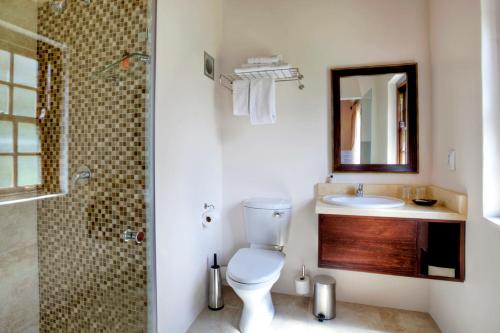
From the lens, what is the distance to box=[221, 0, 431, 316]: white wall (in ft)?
7.02

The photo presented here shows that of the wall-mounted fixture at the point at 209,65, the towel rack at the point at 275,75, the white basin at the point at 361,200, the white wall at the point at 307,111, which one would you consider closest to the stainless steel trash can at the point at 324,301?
the white wall at the point at 307,111

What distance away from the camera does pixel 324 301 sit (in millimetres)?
2051

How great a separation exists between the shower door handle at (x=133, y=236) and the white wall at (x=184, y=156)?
28 cm

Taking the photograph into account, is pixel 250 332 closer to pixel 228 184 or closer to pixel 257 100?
pixel 228 184

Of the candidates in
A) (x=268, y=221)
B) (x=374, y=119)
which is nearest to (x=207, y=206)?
(x=268, y=221)

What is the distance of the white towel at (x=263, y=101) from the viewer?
2.14 m

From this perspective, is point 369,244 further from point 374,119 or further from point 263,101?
point 263,101

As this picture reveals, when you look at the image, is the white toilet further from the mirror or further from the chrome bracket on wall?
the chrome bracket on wall

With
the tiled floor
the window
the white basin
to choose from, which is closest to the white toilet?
the tiled floor

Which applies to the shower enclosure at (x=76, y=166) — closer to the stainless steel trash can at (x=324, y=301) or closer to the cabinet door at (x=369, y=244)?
the cabinet door at (x=369, y=244)

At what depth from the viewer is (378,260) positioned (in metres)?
1.76

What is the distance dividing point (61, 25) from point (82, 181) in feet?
2.61

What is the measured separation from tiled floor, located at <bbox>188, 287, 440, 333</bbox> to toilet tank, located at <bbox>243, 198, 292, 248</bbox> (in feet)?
1.70

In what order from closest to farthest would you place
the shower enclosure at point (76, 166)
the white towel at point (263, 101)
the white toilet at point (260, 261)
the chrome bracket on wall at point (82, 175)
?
the shower enclosure at point (76, 166) → the chrome bracket on wall at point (82, 175) → the white toilet at point (260, 261) → the white towel at point (263, 101)
